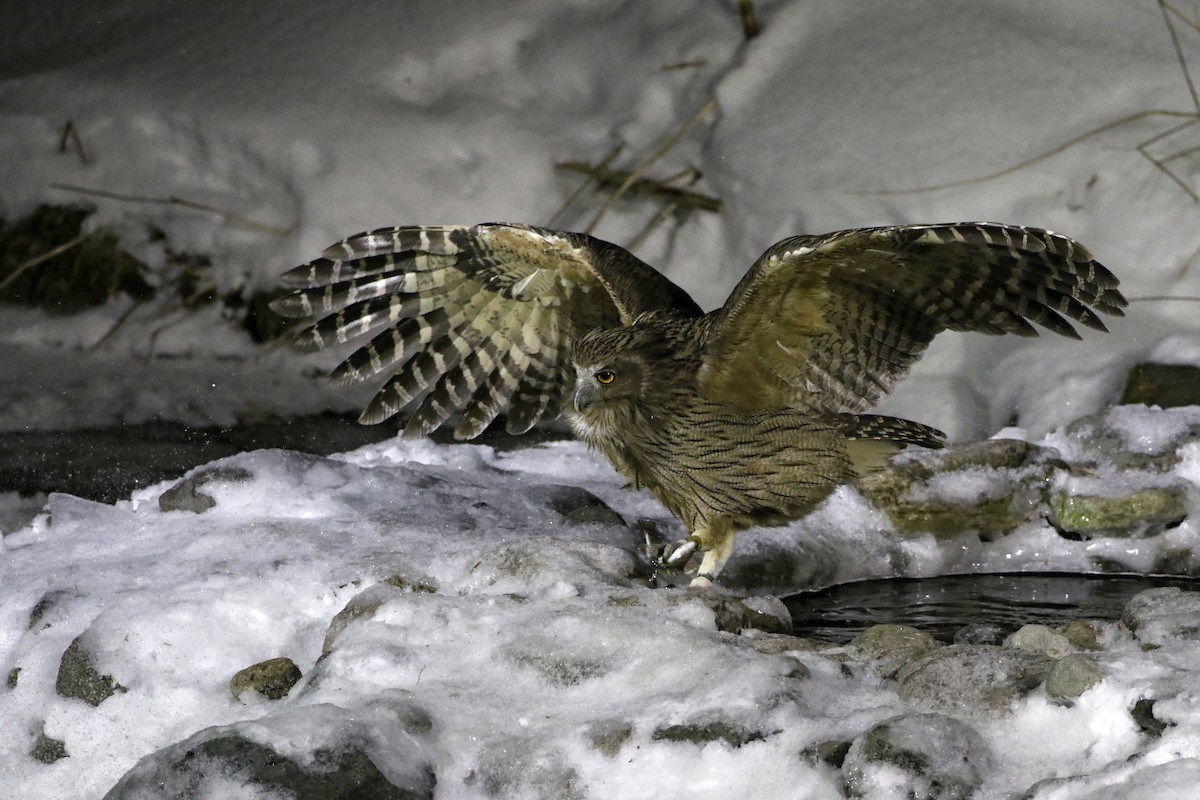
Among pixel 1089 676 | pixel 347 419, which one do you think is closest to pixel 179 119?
pixel 347 419

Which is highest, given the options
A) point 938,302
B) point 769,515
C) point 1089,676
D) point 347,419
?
point 938,302

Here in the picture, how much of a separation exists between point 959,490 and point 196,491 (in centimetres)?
248

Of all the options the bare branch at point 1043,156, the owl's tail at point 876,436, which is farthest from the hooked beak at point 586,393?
the bare branch at point 1043,156

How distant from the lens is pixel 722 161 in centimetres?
768

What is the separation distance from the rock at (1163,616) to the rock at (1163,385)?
249cm

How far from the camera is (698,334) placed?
4043mm

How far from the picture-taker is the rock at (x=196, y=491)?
4254 millimetres

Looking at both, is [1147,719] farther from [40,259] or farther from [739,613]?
[40,259]

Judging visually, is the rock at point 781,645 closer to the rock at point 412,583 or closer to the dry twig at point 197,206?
the rock at point 412,583

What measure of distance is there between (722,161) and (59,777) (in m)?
5.49

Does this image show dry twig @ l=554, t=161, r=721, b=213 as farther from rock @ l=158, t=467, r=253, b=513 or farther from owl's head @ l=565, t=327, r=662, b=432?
rock @ l=158, t=467, r=253, b=513

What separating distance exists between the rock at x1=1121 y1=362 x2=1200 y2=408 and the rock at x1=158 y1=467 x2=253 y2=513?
3582 mm

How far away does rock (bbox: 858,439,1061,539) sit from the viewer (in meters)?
4.45

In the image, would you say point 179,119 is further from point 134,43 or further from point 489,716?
point 489,716
